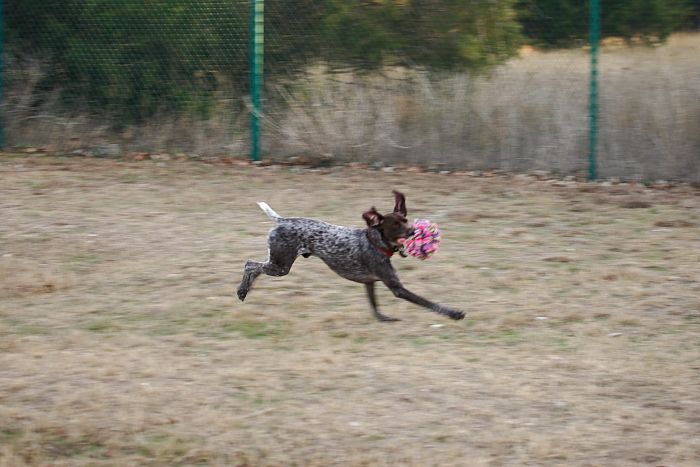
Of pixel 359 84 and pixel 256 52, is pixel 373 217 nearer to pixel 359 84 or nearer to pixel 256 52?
pixel 359 84

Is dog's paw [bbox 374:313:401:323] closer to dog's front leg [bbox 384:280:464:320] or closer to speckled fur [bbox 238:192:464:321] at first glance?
speckled fur [bbox 238:192:464:321]

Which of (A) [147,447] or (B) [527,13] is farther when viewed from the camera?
(B) [527,13]

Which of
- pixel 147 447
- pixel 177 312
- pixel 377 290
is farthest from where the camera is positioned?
pixel 377 290

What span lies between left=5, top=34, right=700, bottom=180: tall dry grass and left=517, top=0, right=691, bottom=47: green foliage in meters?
0.16

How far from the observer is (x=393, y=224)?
688 cm

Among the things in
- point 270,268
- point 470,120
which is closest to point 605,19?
point 470,120

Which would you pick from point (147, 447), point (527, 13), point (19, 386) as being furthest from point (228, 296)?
point (527, 13)

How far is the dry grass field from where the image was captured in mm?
5164

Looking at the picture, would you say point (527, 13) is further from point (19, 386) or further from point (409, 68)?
point (19, 386)

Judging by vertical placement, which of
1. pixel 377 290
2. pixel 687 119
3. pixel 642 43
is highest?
pixel 642 43

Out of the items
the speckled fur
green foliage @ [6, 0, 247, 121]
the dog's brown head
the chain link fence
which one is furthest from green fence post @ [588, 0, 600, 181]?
the dog's brown head

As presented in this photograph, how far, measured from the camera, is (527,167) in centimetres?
1258

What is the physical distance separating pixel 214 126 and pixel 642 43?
5235 millimetres

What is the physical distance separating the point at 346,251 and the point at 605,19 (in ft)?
20.3
